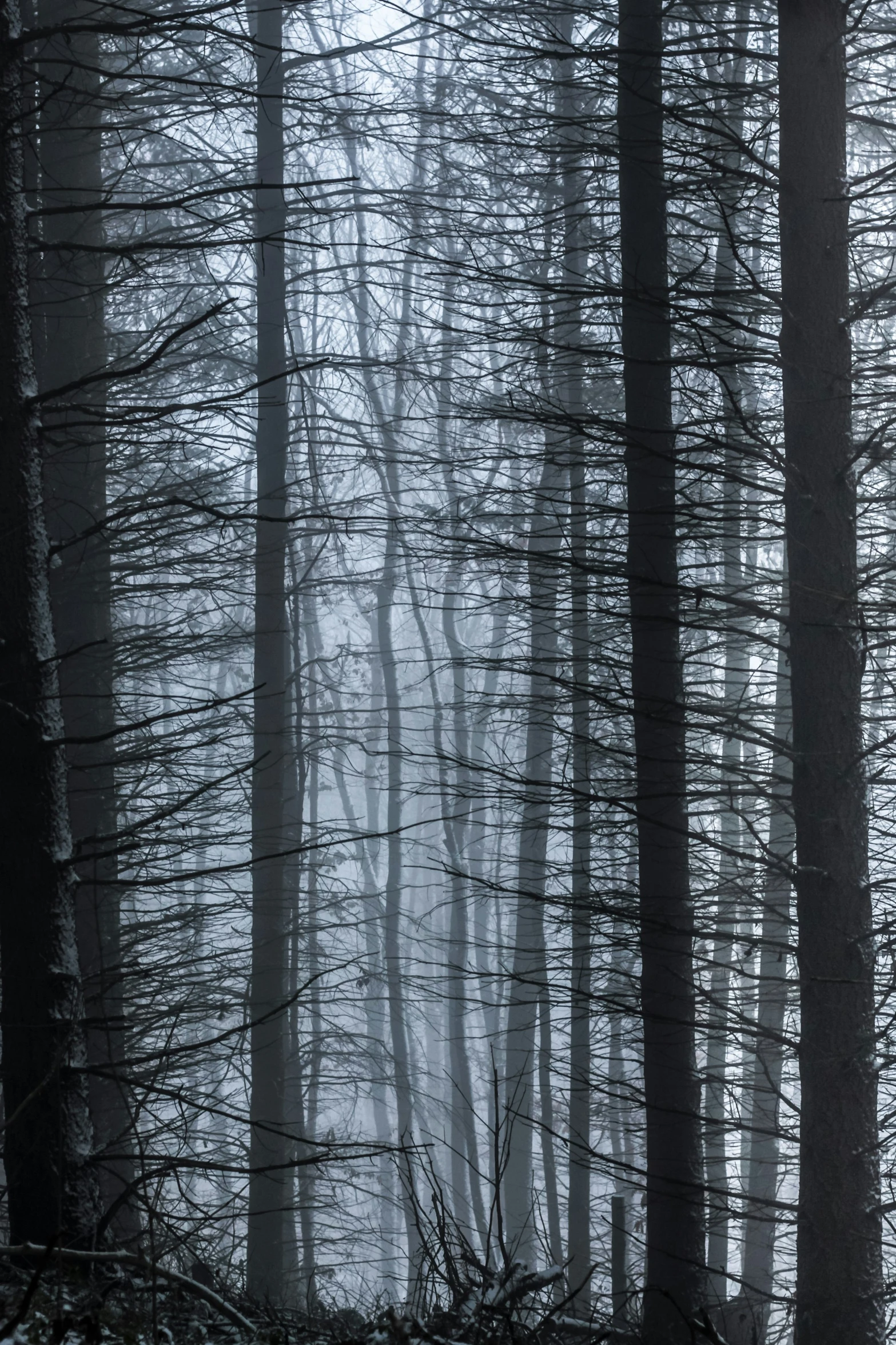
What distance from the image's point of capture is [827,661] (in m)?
5.15

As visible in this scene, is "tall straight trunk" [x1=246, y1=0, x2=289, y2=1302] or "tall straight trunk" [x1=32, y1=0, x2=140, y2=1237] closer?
"tall straight trunk" [x1=32, y1=0, x2=140, y2=1237]

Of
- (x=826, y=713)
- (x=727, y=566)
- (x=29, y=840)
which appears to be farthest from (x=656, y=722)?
(x=727, y=566)

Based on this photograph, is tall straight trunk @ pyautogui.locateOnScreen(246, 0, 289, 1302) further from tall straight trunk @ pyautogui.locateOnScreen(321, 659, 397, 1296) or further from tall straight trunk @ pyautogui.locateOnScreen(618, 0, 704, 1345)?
tall straight trunk @ pyautogui.locateOnScreen(321, 659, 397, 1296)

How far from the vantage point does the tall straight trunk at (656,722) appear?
19.5 ft

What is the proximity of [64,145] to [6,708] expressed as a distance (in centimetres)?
583

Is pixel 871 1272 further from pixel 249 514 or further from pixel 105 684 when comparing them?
pixel 105 684

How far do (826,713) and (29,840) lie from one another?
3.47 meters

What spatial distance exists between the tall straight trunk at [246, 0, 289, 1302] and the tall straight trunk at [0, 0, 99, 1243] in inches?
197

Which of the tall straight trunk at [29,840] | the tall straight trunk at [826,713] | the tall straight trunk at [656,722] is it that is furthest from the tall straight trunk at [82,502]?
the tall straight trunk at [826,713]

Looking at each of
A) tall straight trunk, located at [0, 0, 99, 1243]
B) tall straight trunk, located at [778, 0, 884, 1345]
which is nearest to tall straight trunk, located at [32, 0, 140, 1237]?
tall straight trunk, located at [0, 0, 99, 1243]

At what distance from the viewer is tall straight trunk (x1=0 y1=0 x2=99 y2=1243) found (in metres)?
4.57

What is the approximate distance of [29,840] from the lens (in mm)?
4742

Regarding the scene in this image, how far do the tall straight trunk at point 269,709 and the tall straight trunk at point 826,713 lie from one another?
562cm

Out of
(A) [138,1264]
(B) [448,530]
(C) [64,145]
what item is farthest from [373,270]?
(A) [138,1264]
